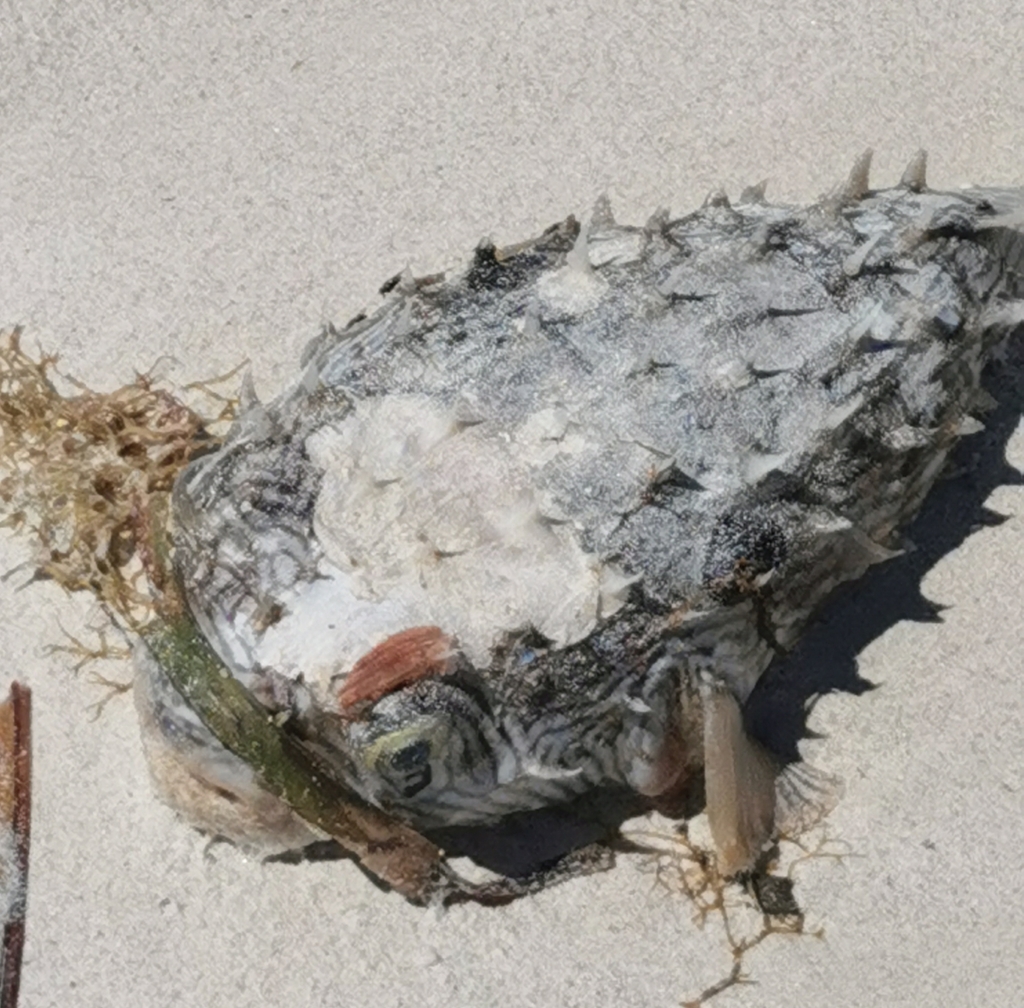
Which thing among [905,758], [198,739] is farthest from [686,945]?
[198,739]

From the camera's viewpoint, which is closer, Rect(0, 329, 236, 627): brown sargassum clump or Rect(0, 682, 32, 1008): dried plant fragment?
Result: Rect(0, 682, 32, 1008): dried plant fragment

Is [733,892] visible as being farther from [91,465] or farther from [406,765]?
[91,465]

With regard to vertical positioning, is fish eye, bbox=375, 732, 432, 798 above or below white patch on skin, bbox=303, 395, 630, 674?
below

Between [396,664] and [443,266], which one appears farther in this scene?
[443,266]

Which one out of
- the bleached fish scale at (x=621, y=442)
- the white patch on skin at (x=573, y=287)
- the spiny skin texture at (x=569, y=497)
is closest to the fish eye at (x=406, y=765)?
the spiny skin texture at (x=569, y=497)

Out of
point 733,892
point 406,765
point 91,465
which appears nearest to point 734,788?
point 733,892

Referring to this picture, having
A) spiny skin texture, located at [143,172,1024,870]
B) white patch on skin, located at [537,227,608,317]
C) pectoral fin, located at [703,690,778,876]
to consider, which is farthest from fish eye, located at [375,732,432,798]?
white patch on skin, located at [537,227,608,317]

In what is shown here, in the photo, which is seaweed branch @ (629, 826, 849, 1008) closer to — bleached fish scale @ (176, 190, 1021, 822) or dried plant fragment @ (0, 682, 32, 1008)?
bleached fish scale @ (176, 190, 1021, 822)
